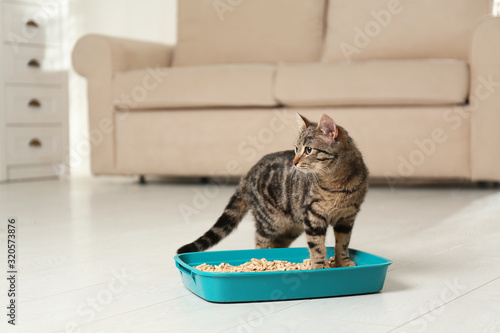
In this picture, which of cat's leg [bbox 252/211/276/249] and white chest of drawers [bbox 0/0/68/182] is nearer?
cat's leg [bbox 252/211/276/249]

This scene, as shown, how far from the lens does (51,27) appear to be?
168 inches

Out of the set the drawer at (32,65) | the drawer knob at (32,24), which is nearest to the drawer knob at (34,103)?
the drawer at (32,65)

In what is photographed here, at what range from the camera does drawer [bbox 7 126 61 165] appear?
404 centimetres

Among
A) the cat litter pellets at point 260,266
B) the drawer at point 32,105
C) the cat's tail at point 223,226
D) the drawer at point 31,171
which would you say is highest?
the cat's tail at point 223,226

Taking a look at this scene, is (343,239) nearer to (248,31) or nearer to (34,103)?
(248,31)

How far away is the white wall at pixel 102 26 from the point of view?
4.65 m

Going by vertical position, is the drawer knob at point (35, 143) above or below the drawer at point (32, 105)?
below

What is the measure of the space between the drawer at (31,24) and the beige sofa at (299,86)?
699mm

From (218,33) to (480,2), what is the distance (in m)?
1.55

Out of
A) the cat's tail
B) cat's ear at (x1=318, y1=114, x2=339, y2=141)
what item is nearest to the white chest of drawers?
the cat's tail

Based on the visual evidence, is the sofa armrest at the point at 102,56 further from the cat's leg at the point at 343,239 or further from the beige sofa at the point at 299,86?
the cat's leg at the point at 343,239

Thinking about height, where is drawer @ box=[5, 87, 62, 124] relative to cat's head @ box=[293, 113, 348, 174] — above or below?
below

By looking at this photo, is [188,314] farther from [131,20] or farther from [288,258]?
[131,20]

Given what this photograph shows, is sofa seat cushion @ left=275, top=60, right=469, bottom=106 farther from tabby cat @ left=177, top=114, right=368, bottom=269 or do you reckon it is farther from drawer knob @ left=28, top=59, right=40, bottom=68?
drawer knob @ left=28, top=59, right=40, bottom=68
